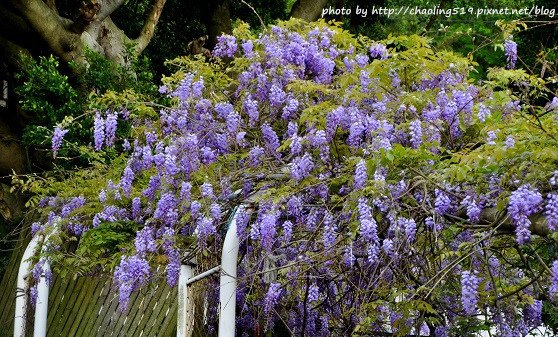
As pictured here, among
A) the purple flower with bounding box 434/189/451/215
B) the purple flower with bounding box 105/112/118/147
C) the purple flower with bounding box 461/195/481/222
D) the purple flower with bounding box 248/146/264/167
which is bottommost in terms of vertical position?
the purple flower with bounding box 461/195/481/222

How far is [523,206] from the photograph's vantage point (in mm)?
3420

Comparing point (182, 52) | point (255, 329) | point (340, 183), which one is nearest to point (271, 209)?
point (340, 183)

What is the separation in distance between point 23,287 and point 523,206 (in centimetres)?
447

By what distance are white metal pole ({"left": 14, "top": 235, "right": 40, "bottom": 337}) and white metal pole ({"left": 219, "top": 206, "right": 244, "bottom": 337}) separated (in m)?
2.35

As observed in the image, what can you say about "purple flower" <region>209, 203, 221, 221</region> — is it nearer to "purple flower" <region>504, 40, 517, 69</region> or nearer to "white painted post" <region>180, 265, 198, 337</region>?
"white painted post" <region>180, 265, 198, 337</region>

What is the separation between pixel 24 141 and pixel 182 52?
3.91 meters

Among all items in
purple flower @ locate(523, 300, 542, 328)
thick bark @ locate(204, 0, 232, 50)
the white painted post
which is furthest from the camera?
thick bark @ locate(204, 0, 232, 50)

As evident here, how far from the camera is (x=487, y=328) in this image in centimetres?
501

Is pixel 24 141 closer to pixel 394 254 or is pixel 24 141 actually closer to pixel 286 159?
pixel 286 159

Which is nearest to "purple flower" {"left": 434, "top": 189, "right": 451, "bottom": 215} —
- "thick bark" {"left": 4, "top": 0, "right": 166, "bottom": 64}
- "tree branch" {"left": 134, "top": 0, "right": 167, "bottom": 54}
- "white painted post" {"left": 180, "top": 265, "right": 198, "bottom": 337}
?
"white painted post" {"left": 180, "top": 265, "right": 198, "bottom": 337}

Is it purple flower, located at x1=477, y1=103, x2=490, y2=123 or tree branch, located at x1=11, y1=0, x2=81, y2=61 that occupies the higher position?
tree branch, located at x1=11, y1=0, x2=81, y2=61

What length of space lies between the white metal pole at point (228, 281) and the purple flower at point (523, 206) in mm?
1698

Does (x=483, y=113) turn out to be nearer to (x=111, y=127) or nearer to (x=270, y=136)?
(x=270, y=136)

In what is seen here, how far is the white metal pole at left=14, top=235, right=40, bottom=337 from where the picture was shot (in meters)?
6.70
